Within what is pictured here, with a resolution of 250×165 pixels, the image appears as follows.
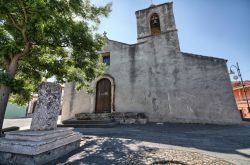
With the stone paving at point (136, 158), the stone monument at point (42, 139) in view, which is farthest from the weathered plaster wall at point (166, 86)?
the stone monument at point (42, 139)

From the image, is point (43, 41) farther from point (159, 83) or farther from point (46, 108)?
point (159, 83)

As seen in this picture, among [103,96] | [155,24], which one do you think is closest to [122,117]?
[103,96]

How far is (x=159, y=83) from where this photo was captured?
11406 mm

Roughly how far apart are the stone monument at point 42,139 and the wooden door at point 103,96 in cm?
743

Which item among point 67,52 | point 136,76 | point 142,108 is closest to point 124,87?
point 136,76

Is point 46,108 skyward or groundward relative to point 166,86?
groundward

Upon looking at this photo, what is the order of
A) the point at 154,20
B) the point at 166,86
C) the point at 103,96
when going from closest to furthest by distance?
the point at 166,86, the point at 103,96, the point at 154,20

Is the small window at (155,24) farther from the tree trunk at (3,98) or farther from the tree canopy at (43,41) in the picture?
the tree trunk at (3,98)

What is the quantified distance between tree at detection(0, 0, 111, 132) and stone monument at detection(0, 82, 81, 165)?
5.47 ft

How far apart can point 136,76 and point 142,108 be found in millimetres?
2660

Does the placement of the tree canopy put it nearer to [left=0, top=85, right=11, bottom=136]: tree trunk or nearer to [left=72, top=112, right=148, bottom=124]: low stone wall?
[left=0, top=85, right=11, bottom=136]: tree trunk

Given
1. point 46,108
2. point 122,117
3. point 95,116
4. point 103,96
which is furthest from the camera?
point 103,96

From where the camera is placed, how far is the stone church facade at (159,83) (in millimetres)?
9773

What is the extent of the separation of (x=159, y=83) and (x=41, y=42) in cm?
844
